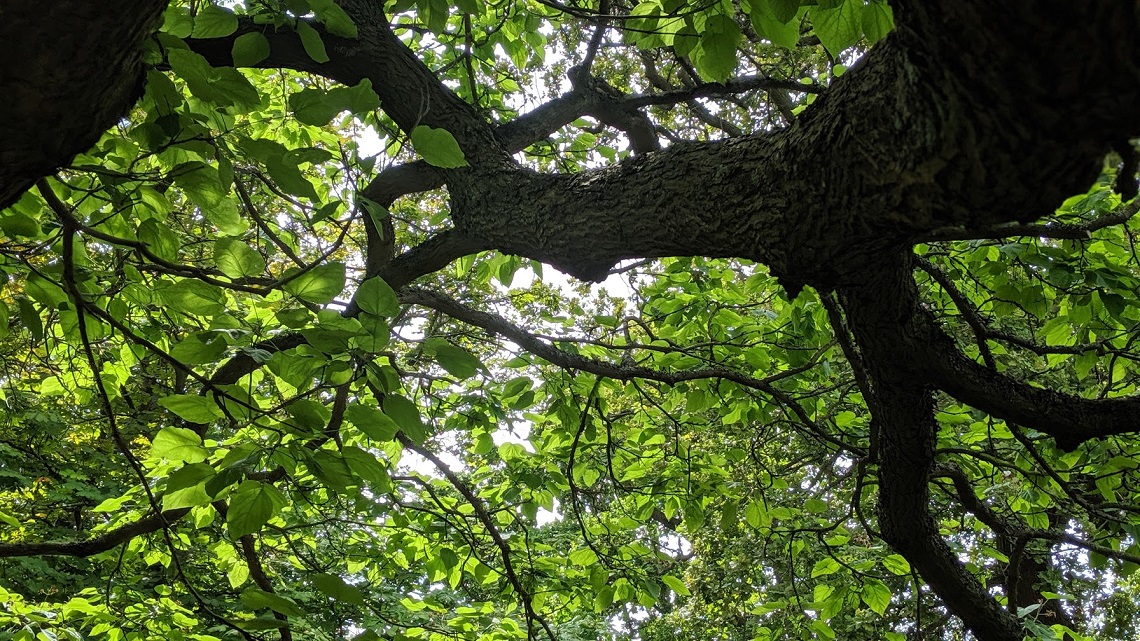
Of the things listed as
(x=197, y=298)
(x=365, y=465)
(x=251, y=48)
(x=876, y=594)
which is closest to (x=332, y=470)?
(x=365, y=465)

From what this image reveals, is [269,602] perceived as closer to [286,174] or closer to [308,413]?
[308,413]

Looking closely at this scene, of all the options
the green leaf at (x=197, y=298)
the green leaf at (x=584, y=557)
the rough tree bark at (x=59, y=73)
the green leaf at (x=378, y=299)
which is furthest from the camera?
the green leaf at (x=584, y=557)

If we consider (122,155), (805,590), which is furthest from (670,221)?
(805,590)

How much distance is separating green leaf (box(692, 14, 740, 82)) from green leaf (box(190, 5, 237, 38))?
94cm

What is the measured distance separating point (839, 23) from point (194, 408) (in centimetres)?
138

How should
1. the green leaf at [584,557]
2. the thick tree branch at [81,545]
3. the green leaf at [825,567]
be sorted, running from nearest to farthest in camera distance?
the thick tree branch at [81,545] < the green leaf at [825,567] < the green leaf at [584,557]

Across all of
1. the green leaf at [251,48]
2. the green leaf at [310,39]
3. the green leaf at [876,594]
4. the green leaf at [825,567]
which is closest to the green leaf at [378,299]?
the green leaf at [310,39]

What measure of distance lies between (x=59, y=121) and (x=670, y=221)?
1.09m

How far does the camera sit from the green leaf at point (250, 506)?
1.02 meters

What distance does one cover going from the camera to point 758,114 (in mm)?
4695

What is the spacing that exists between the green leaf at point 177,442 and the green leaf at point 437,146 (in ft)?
1.75

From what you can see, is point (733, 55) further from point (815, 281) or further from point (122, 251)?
point (122, 251)

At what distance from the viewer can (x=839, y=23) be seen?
1321mm

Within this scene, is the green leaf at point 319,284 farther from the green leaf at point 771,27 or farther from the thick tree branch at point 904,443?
the thick tree branch at point 904,443
